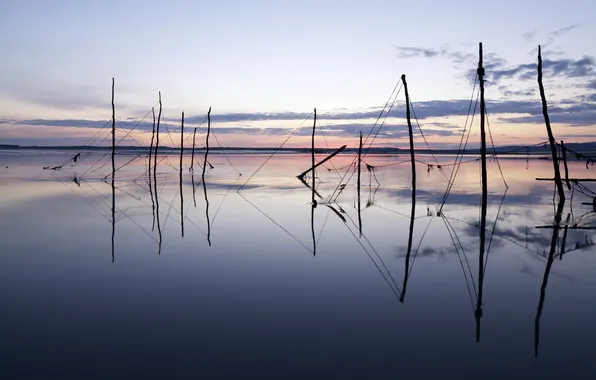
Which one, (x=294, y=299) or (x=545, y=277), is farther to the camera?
(x=545, y=277)

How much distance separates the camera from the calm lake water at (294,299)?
5.66 m

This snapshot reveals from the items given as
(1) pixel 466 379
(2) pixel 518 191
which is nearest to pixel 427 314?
(1) pixel 466 379

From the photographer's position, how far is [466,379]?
526 cm

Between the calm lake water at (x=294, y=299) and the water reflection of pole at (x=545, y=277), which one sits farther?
the water reflection of pole at (x=545, y=277)

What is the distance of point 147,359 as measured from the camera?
5656 millimetres

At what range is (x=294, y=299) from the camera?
8109mm

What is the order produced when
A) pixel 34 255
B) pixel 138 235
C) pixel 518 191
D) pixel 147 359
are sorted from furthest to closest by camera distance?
pixel 518 191 < pixel 138 235 < pixel 34 255 < pixel 147 359

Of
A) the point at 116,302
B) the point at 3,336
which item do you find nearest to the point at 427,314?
the point at 116,302

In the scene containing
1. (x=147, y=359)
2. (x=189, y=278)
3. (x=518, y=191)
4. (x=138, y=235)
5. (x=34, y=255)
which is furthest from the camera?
(x=518, y=191)

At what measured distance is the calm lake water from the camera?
566 cm

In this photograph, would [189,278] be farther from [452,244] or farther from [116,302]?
[452,244]

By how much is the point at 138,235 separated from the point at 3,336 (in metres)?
7.96

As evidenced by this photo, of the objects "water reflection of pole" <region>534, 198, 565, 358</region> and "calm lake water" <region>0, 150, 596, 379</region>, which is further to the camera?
"water reflection of pole" <region>534, 198, 565, 358</region>

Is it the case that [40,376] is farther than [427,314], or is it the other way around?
[427,314]
